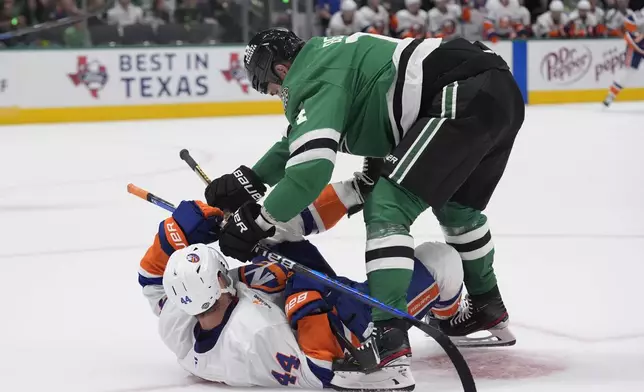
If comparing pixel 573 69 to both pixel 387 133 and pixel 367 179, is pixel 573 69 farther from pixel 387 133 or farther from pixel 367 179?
pixel 387 133

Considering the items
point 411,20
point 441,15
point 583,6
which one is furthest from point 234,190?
point 583,6

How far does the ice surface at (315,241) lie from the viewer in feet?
9.36

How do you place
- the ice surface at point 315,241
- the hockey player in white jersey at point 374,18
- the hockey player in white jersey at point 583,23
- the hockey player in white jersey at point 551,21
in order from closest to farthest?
the ice surface at point 315,241 → the hockey player in white jersey at point 374,18 → the hockey player in white jersey at point 583,23 → the hockey player in white jersey at point 551,21

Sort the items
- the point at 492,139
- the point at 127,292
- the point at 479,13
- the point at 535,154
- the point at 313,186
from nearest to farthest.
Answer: the point at 313,186 → the point at 492,139 → the point at 127,292 → the point at 535,154 → the point at 479,13

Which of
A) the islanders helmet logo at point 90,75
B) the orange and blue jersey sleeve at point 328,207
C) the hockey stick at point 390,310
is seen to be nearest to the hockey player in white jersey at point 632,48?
the islanders helmet logo at point 90,75

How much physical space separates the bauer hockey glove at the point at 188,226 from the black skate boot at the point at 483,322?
2.77ft

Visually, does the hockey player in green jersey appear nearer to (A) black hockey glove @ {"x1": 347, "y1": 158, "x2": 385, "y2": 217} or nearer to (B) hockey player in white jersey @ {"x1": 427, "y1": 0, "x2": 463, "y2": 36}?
(A) black hockey glove @ {"x1": 347, "y1": 158, "x2": 385, "y2": 217}

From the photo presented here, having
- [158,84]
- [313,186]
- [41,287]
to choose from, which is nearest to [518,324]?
[313,186]

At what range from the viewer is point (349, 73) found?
2586 millimetres

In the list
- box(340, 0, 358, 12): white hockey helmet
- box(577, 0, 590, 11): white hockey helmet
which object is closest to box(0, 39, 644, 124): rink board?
box(340, 0, 358, 12): white hockey helmet

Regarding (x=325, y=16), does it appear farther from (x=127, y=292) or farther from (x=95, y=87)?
(x=127, y=292)

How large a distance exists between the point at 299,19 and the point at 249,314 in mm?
9353

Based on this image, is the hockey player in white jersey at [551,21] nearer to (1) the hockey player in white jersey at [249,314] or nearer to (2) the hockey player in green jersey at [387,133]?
(2) the hockey player in green jersey at [387,133]

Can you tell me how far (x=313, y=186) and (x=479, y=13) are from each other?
1094 centimetres
